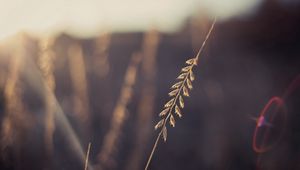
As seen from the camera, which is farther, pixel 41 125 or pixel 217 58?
pixel 217 58

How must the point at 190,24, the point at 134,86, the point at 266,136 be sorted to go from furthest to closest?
the point at 190,24 → the point at 134,86 → the point at 266,136

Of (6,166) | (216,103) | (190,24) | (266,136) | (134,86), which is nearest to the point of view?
(6,166)

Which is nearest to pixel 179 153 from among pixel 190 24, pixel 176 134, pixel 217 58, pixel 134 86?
pixel 176 134

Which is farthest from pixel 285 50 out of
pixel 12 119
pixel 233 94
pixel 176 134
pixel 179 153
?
pixel 12 119

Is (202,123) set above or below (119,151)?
below

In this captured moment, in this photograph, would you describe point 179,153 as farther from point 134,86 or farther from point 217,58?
point 217,58

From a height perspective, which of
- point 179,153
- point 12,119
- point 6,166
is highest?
point 12,119

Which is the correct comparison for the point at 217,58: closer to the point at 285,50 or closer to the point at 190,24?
the point at 285,50

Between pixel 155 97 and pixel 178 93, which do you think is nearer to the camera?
pixel 178 93

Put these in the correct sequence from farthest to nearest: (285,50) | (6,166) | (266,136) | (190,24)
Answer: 1. (190,24)
2. (285,50)
3. (266,136)
4. (6,166)
